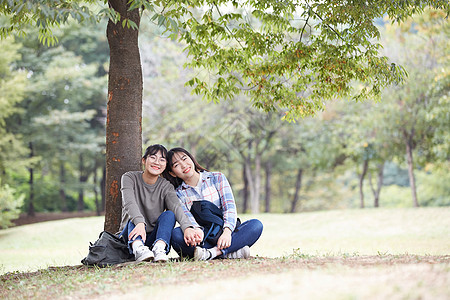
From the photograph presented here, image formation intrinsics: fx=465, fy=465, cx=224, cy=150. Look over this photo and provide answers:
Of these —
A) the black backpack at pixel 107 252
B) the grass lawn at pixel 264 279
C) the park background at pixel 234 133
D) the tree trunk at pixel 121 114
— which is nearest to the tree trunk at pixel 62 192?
the park background at pixel 234 133

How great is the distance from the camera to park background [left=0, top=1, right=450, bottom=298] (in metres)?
16.0

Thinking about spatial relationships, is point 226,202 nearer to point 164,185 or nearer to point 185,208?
point 185,208

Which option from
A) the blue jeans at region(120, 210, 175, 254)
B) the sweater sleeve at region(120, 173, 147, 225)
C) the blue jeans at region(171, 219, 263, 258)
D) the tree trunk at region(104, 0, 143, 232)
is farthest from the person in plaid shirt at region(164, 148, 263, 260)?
the tree trunk at region(104, 0, 143, 232)

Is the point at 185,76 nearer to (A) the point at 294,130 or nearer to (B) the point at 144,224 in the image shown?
(A) the point at 294,130

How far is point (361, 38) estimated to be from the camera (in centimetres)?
699

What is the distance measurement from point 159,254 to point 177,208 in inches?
24.3

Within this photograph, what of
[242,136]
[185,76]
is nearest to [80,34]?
[185,76]

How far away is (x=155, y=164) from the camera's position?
5.53 metres

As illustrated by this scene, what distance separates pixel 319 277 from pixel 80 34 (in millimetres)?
25815

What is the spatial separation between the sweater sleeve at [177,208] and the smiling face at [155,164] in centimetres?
28

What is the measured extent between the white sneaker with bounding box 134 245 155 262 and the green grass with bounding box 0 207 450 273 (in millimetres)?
5913

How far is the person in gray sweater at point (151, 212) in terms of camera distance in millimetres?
5148

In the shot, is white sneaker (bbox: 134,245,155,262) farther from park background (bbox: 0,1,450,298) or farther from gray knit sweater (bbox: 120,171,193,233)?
park background (bbox: 0,1,450,298)

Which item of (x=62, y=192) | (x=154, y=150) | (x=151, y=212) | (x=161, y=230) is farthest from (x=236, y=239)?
(x=62, y=192)
